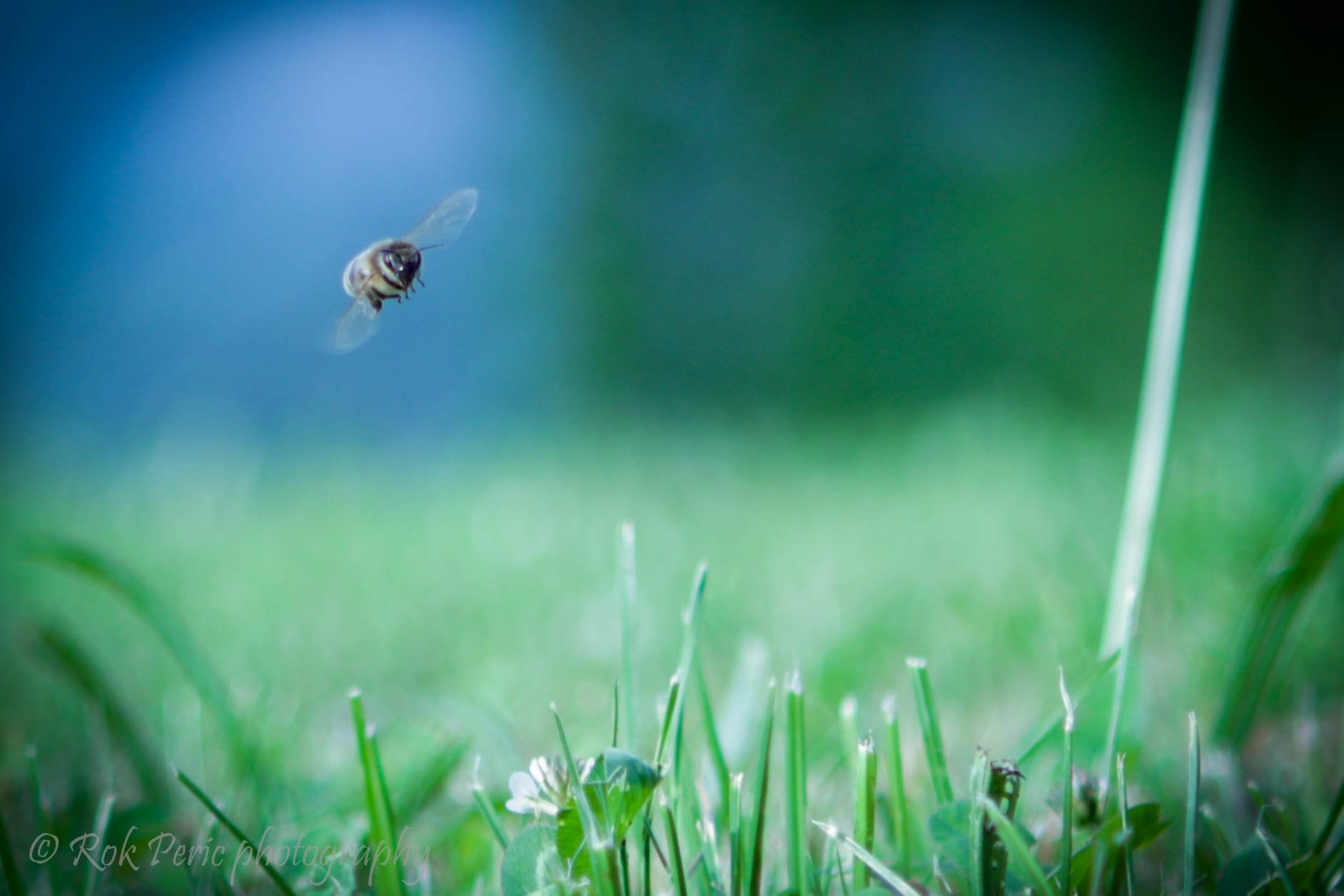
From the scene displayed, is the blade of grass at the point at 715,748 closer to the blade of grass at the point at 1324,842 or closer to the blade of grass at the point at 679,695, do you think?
the blade of grass at the point at 679,695

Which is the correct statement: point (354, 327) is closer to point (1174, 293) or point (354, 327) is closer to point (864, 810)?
point (864, 810)

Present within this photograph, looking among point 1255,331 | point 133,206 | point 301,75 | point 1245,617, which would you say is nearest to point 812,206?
point 1255,331

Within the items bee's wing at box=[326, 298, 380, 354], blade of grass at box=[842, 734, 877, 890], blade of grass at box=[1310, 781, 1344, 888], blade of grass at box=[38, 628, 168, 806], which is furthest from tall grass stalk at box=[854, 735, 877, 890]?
blade of grass at box=[38, 628, 168, 806]

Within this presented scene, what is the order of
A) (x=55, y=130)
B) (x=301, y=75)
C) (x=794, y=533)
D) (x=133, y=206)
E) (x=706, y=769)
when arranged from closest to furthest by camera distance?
1. (x=706, y=769)
2. (x=794, y=533)
3. (x=301, y=75)
4. (x=55, y=130)
5. (x=133, y=206)

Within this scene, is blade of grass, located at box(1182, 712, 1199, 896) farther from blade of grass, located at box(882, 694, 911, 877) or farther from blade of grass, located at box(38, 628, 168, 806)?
blade of grass, located at box(38, 628, 168, 806)

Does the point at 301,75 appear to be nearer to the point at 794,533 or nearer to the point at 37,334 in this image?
the point at 794,533

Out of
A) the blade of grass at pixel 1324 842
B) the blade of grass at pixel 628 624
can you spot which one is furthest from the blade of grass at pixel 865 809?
the blade of grass at pixel 1324 842

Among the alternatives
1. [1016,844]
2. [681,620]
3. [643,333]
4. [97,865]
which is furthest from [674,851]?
[643,333]
